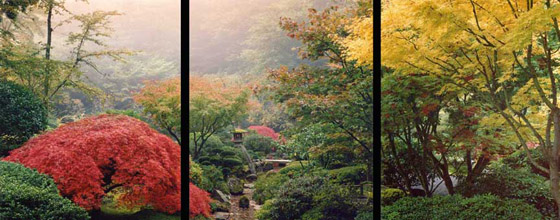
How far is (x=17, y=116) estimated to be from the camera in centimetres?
315

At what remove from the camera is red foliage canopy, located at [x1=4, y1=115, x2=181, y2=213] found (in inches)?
122

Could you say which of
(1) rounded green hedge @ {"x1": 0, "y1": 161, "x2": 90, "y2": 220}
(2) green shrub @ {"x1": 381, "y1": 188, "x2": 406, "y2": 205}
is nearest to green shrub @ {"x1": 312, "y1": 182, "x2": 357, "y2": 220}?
(2) green shrub @ {"x1": 381, "y1": 188, "x2": 406, "y2": 205}

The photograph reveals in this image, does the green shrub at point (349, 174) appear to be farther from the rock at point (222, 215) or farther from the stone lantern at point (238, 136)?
the rock at point (222, 215)

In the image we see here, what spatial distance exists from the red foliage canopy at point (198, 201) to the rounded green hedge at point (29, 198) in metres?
0.76

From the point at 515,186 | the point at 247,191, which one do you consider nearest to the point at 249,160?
the point at 247,191

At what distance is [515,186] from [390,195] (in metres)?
0.85

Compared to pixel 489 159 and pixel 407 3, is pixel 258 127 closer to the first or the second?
pixel 407 3

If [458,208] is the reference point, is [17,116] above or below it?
above

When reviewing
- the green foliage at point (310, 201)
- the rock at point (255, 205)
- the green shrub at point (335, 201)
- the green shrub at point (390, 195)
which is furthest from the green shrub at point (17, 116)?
the green shrub at point (390, 195)

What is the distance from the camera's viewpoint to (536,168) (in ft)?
10.2

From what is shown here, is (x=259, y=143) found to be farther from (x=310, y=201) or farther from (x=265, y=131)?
(x=310, y=201)

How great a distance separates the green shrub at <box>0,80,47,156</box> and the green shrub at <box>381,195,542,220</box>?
8.39ft

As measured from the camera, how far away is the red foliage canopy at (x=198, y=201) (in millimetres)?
3371

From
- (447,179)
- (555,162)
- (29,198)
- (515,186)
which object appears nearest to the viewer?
(29,198)
